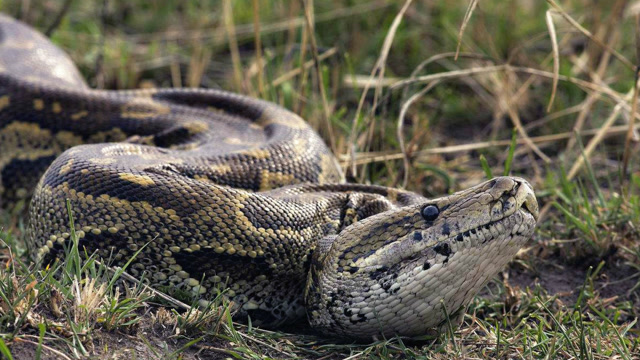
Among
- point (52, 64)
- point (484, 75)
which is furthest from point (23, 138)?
point (484, 75)

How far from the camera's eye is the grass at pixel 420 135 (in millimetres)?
4242

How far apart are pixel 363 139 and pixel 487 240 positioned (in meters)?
3.15

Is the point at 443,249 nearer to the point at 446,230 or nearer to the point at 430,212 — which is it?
the point at 446,230

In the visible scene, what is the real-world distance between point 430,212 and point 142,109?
11.3 ft

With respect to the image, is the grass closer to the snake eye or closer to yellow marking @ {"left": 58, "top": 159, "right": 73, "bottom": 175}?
yellow marking @ {"left": 58, "top": 159, "right": 73, "bottom": 175}

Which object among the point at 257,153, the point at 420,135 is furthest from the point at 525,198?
the point at 420,135

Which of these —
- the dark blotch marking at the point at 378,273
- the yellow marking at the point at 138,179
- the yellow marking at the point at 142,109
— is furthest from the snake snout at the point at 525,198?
the yellow marking at the point at 142,109

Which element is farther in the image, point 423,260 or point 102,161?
point 102,161

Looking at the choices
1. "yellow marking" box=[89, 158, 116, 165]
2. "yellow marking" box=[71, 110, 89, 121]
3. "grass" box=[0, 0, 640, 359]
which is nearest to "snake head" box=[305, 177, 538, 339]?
"grass" box=[0, 0, 640, 359]

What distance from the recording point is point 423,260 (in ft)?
14.4

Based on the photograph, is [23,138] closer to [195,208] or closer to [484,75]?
[195,208]

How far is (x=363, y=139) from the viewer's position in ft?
24.0

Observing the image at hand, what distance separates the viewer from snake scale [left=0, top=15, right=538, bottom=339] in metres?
4.38

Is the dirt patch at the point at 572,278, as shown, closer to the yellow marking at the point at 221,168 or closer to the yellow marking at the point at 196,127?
the yellow marking at the point at 221,168
